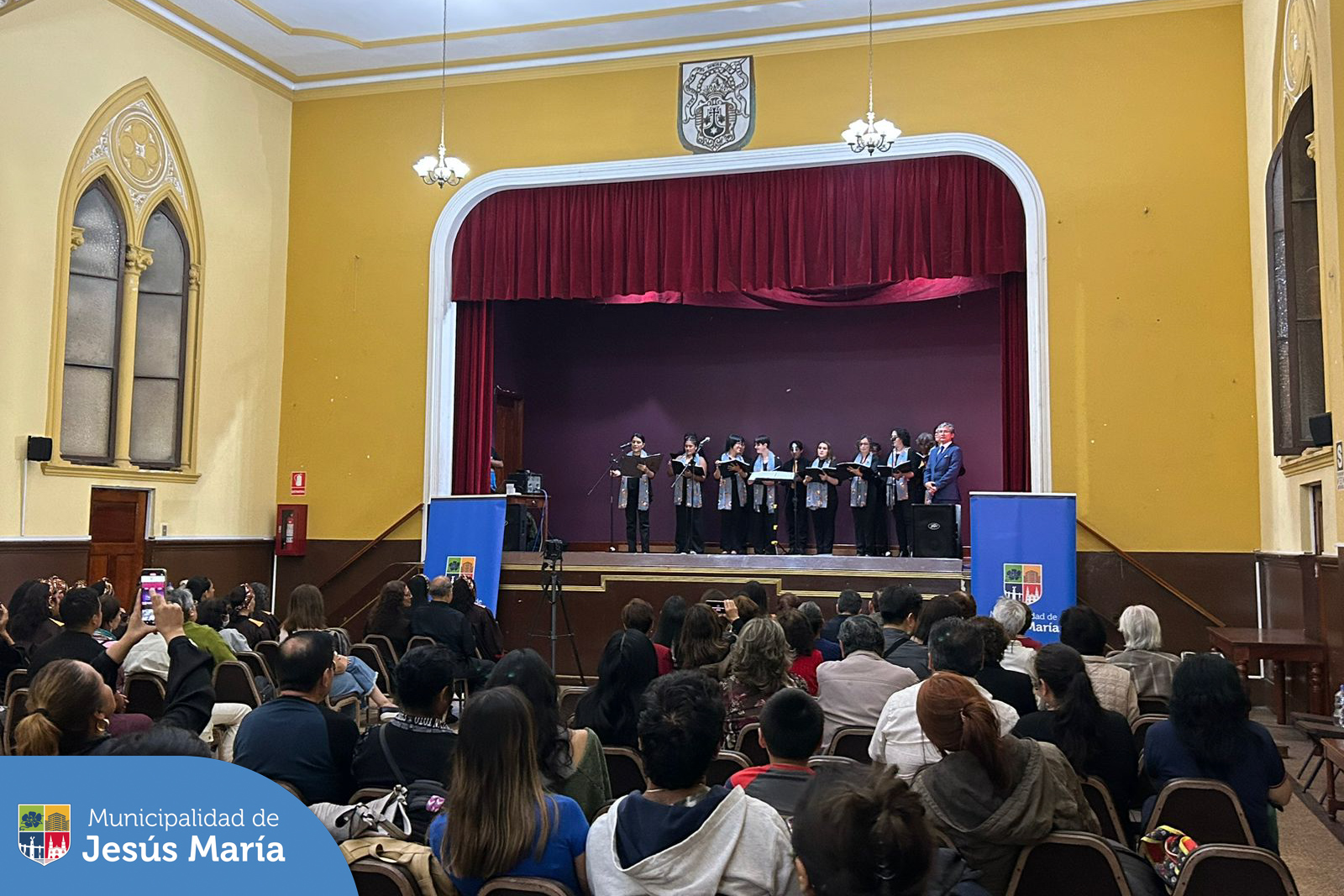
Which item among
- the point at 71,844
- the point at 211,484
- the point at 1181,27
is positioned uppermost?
the point at 1181,27

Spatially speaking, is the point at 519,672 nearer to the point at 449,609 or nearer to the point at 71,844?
the point at 71,844

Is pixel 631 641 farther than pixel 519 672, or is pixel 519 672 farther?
pixel 631 641

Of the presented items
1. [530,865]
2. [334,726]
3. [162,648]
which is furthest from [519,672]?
[162,648]

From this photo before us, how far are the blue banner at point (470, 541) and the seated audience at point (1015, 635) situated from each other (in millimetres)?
5070

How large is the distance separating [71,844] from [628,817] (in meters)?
0.89

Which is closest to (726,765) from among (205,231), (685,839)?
(685,839)

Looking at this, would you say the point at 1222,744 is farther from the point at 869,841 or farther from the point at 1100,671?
the point at 869,841

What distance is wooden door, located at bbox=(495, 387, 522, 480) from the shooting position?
40.8 feet

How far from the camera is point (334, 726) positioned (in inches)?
109

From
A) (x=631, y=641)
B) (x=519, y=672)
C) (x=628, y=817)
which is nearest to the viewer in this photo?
(x=628, y=817)

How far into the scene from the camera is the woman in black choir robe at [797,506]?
10664 millimetres

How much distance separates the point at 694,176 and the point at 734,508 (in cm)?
311

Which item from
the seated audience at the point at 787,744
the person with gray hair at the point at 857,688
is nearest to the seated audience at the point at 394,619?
the person with gray hair at the point at 857,688

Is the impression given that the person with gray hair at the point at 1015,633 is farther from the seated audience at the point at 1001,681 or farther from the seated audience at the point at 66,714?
the seated audience at the point at 66,714
